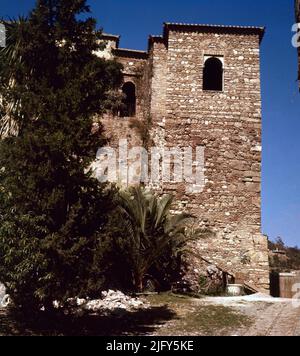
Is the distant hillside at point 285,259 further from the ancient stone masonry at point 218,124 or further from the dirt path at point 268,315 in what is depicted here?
the dirt path at point 268,315

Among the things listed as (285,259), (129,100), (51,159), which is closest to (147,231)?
(51,159)

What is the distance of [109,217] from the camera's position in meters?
7.12

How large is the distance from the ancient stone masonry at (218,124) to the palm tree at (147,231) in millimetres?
2077

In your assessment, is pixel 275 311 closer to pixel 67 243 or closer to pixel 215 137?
pixel 67 243

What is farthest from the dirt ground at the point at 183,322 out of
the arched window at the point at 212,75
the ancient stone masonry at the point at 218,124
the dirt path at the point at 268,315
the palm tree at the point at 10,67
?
the arched window at the point at 212,75

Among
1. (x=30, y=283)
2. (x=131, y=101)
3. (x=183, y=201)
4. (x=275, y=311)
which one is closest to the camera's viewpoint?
(x=30, y=283)

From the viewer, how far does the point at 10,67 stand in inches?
298

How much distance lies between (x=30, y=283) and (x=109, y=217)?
166 cm

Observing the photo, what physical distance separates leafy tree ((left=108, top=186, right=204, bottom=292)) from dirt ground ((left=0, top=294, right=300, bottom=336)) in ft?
3.73

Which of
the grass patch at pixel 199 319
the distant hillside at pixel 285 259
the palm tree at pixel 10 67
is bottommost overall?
the grass patch at pixel 199 319

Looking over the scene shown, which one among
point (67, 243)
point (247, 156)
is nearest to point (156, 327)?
point (67, 243)

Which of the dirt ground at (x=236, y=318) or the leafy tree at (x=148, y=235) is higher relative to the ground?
the leafy tree at (x=148, y=235)

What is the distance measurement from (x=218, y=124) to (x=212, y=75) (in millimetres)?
2654

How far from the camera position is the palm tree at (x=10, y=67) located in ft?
24.1
